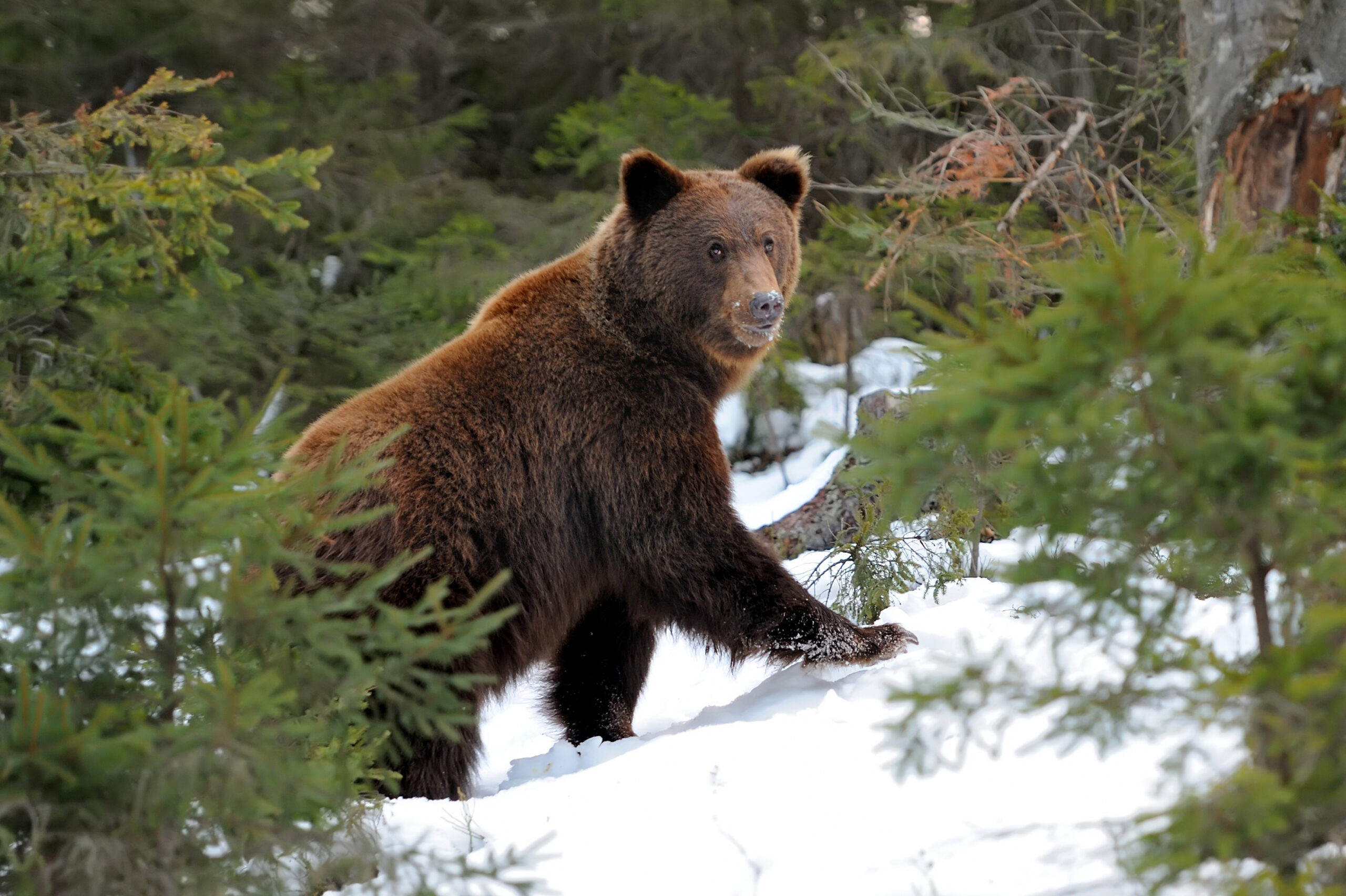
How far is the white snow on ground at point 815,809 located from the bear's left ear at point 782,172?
2.26m

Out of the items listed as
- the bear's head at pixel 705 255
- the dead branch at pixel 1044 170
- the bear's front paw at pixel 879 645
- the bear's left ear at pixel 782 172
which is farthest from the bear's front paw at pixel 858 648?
the dead branch at pixel 1044 170

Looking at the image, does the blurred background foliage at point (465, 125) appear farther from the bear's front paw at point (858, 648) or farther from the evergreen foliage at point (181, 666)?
the evergreen foliage at point (181, 666)

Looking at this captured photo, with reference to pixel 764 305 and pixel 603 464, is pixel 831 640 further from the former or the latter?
pixel 764 305

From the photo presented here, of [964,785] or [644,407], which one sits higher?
[644,407]

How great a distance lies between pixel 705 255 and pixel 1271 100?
3.23 m

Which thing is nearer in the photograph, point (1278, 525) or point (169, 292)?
point (1278, 525)

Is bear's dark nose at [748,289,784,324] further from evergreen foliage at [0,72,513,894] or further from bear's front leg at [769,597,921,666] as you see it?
evergreen foliage at [0,72,513,894]

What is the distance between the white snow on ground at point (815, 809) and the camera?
105 inches

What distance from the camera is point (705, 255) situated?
484 centimetres

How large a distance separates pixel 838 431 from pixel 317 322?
29.2ft

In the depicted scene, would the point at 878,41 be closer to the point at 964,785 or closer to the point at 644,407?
the point at 644,407

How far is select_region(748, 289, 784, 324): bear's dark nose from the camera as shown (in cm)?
463

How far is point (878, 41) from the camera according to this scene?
9.89 meters

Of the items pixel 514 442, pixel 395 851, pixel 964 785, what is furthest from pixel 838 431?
pixel 514 442
